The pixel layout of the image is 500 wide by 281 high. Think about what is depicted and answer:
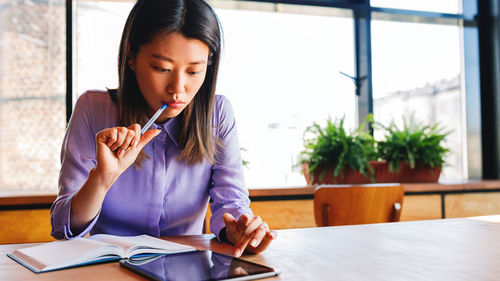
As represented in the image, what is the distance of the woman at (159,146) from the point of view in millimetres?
Result: 1039

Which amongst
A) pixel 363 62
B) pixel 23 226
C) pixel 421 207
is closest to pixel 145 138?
pixel 23 226

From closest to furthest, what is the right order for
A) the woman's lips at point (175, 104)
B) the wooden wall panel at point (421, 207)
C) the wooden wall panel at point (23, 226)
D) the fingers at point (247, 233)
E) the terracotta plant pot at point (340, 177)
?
the fingers at point (247, 233), the woman's lips at point (175, 104), the wooden wall panel at point (23, 226), the wooden wall panel at point (421, 207), the terracotta plant pot at point (340, 177)

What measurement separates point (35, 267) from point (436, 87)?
3442 mm

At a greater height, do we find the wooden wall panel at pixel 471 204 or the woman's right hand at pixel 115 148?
the woman's right hand at pixel 115 148

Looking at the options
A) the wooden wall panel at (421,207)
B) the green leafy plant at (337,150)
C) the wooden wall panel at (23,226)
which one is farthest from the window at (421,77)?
the wooden wall panel at (23,226)

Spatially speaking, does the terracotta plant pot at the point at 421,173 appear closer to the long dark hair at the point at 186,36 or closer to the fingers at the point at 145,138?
the long dark hair at the point at 186,36

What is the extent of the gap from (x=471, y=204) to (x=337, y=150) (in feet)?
2.95

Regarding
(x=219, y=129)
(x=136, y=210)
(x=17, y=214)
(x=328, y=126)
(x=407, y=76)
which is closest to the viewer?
(x=136, y=210)

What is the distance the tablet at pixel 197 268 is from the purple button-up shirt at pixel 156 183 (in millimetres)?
309

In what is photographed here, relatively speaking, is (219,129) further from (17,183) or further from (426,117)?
(426,117)

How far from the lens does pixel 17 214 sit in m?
2.14

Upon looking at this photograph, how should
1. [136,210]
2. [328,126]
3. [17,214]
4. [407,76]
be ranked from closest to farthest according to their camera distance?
[136,210] < [17,214] < [328,126] < [407,76]

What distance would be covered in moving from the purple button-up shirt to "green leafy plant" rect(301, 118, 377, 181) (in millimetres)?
1575

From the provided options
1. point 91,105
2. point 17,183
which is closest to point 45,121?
point 17,183
